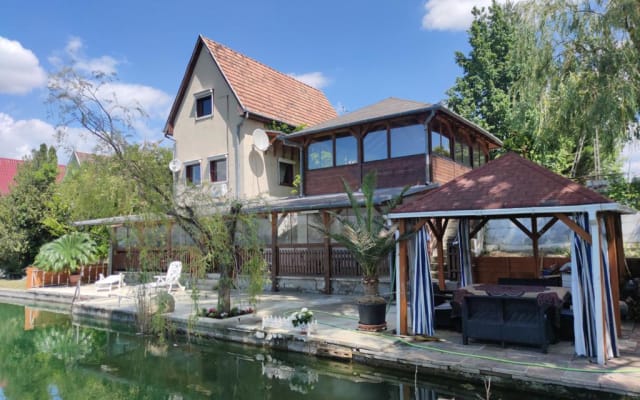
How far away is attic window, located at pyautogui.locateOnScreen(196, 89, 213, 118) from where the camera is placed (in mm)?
19250

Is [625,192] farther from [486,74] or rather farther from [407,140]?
[486,74]

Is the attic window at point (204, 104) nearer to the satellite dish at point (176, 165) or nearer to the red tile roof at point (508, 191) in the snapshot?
the satellite dish at point (176, 165)

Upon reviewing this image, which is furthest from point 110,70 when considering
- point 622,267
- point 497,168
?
point 622,267

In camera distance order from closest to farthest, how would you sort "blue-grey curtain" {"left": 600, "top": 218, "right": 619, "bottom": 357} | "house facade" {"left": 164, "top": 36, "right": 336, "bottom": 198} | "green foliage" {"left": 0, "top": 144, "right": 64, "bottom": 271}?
"blue-grey curtain" {"left": 600, "top": 218, "right": 619, "bottom": 357} < "house facade" {"left": 164, "top": 36, "right": 336, "bottom": 198} < "green foliage" {"left": 0, "top": 144, "right": 64, "bottom": 271}

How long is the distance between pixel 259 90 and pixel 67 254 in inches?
427

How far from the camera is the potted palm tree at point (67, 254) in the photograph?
18.4 m

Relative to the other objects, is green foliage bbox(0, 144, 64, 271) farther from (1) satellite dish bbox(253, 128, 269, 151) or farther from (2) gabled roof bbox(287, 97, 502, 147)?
(2) gabled roof bbox(287, 97, 502, 147)

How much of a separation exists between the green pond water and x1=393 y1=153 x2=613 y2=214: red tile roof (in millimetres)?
2846

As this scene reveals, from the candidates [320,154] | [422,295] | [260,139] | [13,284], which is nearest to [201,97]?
[260,139]

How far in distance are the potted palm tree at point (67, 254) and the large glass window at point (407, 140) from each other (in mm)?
13955

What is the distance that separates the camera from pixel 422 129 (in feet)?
46.8

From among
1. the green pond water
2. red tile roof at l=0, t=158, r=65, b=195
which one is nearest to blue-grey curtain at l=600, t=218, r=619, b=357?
the green pond water

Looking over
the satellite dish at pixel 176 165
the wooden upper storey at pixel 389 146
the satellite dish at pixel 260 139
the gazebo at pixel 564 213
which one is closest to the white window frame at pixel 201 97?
the satellite dish at pixel 176 165

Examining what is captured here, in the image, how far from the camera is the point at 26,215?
73.0ft
